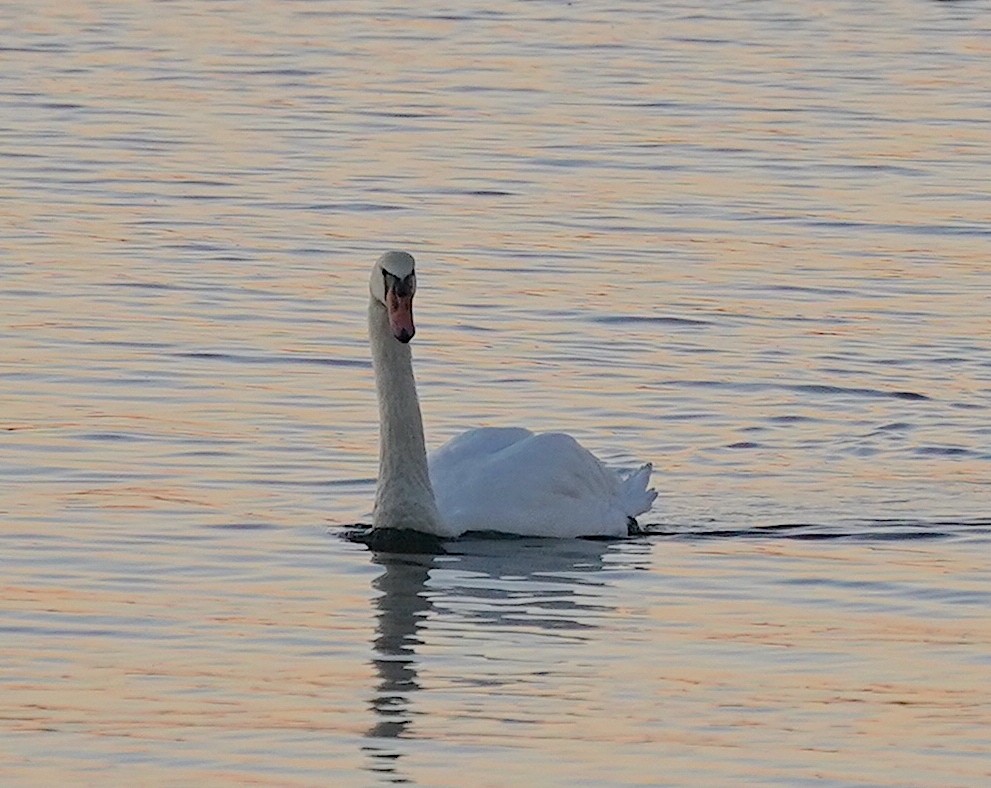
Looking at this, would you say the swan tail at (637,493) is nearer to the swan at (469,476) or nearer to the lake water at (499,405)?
the swan at (469,476)

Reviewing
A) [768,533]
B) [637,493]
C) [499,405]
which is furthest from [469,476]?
[499,405]

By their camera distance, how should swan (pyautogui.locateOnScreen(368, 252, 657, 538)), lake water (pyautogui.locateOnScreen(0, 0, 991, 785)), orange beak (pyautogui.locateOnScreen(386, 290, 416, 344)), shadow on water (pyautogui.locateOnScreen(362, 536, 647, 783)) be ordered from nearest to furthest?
lake water (pyautogui.locateOnScreen(0, 0, 991, 785)) < shadow on water (pyautogui.locateOnScreen(362, 536, 647, 783)) < orange beak (pyautogui.locateOnScreen(386, 290, 416, 344)) < swan (pyautogui.locateOnScreen(368, 252, 657, 538))

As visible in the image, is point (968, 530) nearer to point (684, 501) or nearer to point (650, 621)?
point (684, 501)

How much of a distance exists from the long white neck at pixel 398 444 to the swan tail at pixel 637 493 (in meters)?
0.78

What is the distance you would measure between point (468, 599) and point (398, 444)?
128 cm

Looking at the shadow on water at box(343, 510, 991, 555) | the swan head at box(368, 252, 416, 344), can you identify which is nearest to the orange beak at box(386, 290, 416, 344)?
the swan head at box(368, 252, 416, 344)

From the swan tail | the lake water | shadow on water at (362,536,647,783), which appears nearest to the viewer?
the lake water

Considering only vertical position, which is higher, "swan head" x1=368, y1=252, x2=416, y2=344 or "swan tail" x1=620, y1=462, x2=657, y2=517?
"swan head" x1=368, y1=252, x2=416, y2=344

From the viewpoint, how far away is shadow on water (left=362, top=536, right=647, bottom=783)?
8.93 metres

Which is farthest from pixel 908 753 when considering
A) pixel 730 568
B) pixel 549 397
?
pixel 549 397

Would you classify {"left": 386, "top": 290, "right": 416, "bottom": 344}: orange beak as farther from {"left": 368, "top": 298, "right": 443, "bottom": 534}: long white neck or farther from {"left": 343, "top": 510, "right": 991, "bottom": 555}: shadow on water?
{"left": 343, "top": 510, "right": 991, "bottom": 555}: shadow on water

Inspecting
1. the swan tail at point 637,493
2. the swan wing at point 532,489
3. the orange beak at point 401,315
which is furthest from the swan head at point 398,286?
the swan tail at point 637,493

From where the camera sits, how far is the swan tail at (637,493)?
38.7 ft

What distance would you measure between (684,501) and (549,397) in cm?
182
